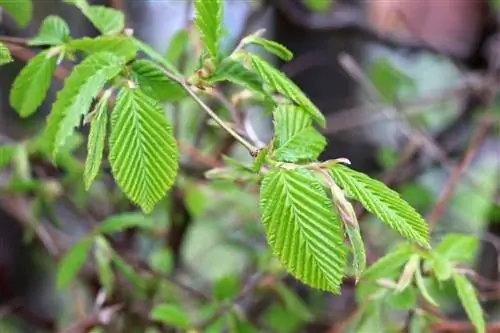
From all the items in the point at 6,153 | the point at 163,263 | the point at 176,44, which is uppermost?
the point at 176,44

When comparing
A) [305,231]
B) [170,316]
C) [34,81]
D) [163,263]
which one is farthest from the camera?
[163,263]

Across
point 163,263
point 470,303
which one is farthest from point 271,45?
point 163,263

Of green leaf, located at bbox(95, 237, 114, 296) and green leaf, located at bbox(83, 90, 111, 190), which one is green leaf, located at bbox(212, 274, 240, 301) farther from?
green leaf, located at bbox(83, 90, 111, 190)

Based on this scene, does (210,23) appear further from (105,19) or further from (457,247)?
(457,247)

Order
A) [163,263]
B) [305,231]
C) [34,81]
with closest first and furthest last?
[305,231], [34,81], [163,263]

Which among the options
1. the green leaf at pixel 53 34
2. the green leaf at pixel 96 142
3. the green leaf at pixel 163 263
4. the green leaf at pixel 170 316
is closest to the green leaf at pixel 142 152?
the green leaf at pixel 96 142

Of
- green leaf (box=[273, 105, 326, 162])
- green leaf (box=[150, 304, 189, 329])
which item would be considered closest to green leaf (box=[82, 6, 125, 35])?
green leaf (box=[273, 105, 326, 162])
